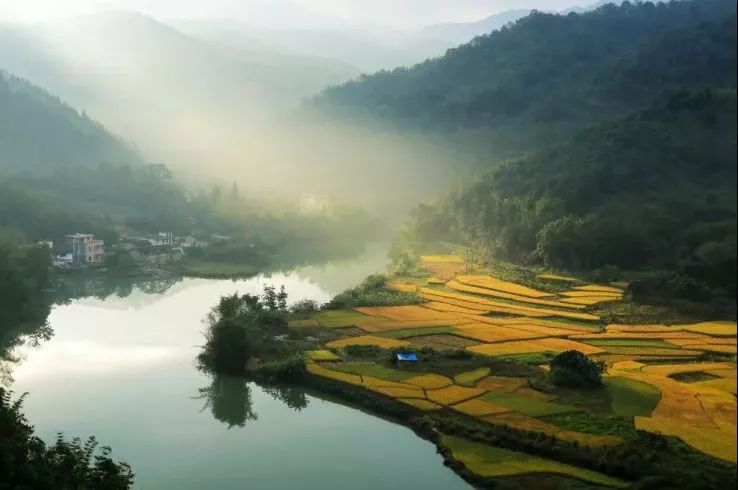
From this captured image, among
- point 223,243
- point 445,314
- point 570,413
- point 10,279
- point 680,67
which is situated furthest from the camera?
point 680,67

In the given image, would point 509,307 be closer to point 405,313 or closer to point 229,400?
point 405,313

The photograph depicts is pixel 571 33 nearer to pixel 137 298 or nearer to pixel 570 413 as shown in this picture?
pixel 137 298

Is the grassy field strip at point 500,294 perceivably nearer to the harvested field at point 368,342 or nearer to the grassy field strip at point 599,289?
the grassy field strip at point 599,289

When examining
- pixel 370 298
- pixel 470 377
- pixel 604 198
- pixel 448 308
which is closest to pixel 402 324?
pixel 448 308

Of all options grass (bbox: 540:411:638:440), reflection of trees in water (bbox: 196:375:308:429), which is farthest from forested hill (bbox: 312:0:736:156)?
reflection of trees in water (bbox: 196:375:308:429)

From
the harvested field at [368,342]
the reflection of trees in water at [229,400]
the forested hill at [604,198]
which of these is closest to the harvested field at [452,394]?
the harvested field at [368,342]

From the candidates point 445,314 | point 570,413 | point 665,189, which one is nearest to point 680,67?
point 665,189
